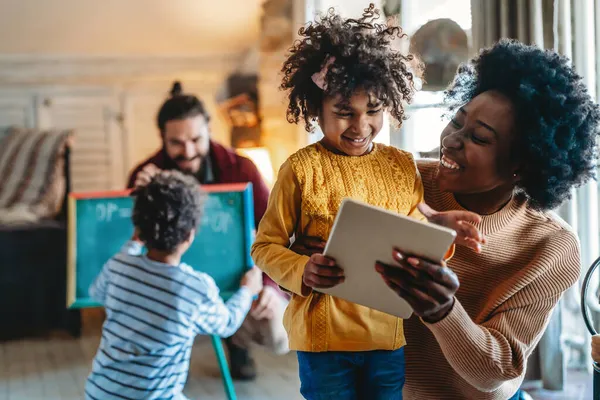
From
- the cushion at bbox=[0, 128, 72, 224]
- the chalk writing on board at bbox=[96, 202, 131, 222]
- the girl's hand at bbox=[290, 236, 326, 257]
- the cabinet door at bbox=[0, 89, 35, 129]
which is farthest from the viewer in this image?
the cabinet door at bbox=[0, 89, 35, 129]

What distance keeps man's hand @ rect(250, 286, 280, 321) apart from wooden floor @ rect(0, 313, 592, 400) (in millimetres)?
414

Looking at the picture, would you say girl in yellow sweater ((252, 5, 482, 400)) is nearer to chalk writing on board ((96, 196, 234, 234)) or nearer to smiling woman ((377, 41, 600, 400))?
smiling woman ((377, 41, 600, 400))

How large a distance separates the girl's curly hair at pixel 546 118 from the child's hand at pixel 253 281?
62.4 inches

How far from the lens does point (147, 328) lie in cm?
210

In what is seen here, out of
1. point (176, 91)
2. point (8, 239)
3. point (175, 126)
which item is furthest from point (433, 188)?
point (8, 239)

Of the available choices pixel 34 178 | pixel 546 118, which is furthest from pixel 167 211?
pixel 34 178

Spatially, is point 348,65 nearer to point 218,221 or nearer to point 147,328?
point 147,328

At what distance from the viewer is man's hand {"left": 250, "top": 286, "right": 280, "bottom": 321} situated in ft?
9.78

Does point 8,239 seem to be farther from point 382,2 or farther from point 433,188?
point 433,188

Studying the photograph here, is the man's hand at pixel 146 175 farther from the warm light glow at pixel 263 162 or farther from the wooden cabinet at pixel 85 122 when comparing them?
the wooden cabinet at pixel 85 122

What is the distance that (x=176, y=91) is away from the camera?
3.61m

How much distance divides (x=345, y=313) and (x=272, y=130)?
346 cm

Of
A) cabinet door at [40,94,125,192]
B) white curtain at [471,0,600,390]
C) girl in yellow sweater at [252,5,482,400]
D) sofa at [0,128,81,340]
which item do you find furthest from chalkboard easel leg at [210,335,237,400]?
cabinet door at [40,94,125,192]

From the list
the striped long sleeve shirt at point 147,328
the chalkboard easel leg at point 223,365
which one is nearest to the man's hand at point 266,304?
the chalkboard easel leg at point 223,365
